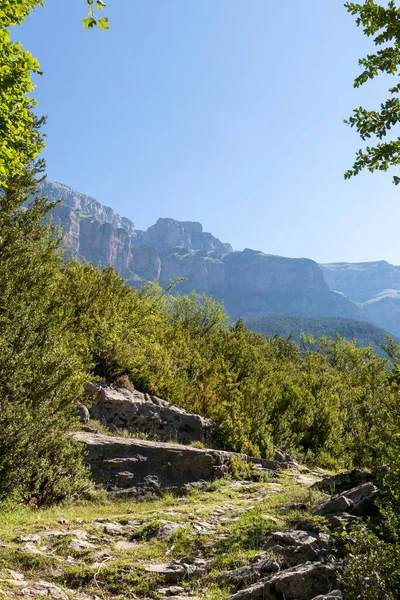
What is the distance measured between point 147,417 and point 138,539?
6.68 m

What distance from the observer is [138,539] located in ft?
22.3

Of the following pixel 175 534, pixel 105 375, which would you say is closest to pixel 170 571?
pixel 175 534

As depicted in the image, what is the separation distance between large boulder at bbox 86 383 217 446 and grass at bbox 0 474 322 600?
126 inches

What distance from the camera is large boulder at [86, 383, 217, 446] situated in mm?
12429

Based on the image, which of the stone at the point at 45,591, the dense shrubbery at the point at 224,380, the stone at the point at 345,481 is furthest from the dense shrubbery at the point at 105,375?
the stone at the point at 45,591

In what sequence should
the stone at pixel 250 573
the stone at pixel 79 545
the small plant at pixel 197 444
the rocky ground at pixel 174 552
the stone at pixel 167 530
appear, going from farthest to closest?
the small plant at pixel 197 444 < the stone at pixel 167 530 < the stone at pixel 79 545 < the stone at pixel 250 573 < the rocky ground at pixel 174 552

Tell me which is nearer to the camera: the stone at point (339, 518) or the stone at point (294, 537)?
the stone at point (294, 537)

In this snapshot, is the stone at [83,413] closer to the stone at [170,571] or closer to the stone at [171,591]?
the stone at [170,571]

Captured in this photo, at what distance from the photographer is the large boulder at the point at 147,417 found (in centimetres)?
1243

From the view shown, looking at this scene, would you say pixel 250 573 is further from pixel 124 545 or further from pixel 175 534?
pixel 124 545

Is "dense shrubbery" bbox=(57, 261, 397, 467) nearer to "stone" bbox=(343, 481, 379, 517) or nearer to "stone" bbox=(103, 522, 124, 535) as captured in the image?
"stone" bbox=(343, 481, 379, 517)

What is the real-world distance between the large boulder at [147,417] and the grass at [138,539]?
319 cm

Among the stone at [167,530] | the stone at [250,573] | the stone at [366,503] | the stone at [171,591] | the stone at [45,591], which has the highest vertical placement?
the stone at [366,503]

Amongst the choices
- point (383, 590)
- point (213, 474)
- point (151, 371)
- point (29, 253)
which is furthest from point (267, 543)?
point (151, 371)
